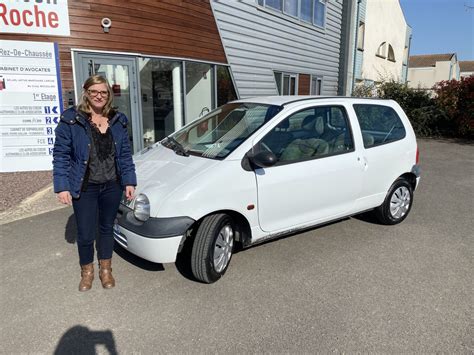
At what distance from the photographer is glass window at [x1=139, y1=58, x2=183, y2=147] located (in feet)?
26.3

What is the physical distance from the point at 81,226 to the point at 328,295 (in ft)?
6.98

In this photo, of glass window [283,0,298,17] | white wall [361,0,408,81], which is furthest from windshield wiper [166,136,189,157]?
white wall [361,0,408,81]

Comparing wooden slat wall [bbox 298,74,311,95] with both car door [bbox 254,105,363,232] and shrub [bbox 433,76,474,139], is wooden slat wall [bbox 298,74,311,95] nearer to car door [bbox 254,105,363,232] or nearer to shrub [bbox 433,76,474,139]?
shrub [bbox 433,76,474,139]

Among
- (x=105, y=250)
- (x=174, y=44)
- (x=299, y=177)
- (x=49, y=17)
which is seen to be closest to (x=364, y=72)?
(x=174, y=44)

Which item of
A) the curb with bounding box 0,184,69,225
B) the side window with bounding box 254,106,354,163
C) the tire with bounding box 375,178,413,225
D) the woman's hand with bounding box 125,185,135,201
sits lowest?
the curb with bounding box 0,184,69,225

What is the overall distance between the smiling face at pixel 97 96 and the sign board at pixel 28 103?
15.6 ft

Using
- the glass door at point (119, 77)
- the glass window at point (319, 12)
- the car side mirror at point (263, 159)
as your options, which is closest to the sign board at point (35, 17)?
the glass door at point (119, 77)

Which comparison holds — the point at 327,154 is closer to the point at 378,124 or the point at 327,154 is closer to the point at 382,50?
the point at 378,124

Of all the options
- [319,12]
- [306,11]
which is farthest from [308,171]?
[319,12]

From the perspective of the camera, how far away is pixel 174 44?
8.20 m

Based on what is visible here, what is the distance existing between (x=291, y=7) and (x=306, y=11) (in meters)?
1.23

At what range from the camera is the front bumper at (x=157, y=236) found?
299 cm

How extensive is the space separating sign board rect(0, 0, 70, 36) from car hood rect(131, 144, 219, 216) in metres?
4.41

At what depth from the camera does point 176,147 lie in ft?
12.8
